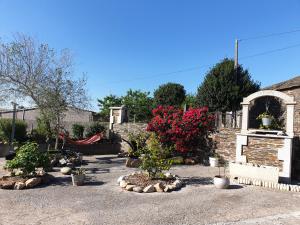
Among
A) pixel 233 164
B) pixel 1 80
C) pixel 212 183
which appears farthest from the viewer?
pixel 1 80

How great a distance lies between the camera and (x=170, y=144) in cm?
1182

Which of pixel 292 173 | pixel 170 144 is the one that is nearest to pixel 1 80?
pixel 170 144

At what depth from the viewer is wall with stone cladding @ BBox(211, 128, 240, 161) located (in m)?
10.8

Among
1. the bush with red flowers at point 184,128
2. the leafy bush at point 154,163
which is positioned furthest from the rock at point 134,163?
the leafy bush at point 154,163

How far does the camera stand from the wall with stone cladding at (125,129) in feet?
46.7

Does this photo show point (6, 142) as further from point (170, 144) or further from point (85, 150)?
point (170, 144)

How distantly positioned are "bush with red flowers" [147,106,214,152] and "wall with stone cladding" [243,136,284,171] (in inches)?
93.2

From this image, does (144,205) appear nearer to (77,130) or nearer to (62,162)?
(62,162)

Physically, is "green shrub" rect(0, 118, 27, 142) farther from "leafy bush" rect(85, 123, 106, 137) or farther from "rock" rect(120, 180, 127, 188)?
"rock" rect(120, 180, 127, 188)

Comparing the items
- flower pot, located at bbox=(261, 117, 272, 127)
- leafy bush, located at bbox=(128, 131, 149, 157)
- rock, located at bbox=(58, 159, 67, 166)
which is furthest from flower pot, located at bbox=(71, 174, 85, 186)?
flower pot, located at bbox=(261, 117, 272, 127)

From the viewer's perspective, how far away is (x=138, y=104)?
30.1 meters

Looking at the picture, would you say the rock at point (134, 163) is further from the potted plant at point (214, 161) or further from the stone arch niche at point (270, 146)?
the stone arch niche at point (270, 146)

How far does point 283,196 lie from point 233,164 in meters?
1.97

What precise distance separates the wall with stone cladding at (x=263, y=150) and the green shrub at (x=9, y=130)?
1081cm
